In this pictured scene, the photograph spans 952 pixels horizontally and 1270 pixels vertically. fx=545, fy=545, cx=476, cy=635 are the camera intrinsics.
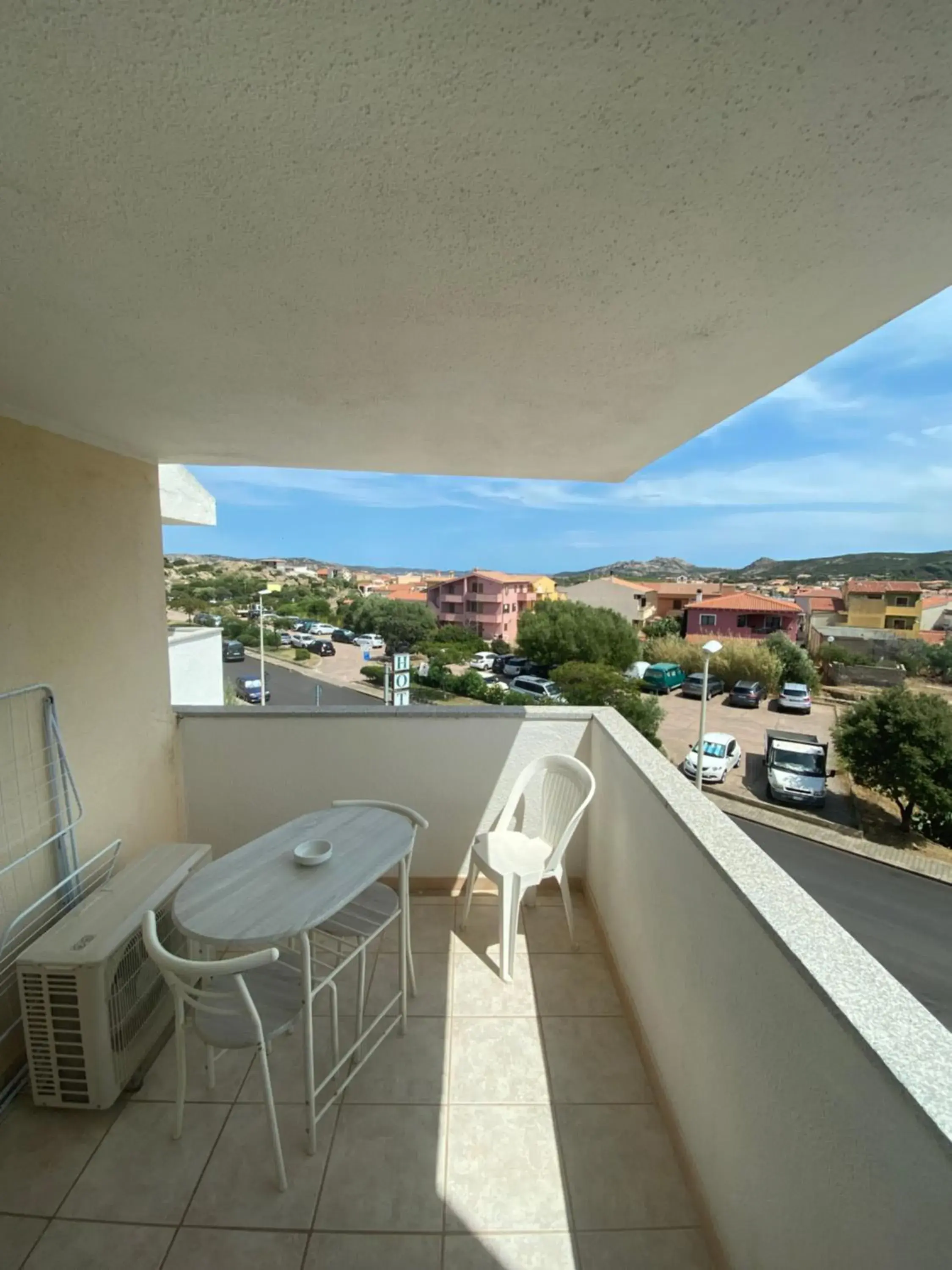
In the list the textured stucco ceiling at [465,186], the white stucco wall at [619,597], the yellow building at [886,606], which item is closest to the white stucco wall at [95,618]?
the textured stucco ceiling at [465,186]

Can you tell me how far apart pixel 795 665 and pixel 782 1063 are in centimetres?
2661

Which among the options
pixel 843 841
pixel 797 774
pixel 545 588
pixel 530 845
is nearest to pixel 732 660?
pixel 797 774

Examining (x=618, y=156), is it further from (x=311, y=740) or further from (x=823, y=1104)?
(x=311, y=740)

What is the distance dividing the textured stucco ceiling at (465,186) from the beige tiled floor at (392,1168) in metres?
2.26

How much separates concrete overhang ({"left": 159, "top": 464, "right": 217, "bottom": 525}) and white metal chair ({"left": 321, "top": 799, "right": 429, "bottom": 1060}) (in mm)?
2465

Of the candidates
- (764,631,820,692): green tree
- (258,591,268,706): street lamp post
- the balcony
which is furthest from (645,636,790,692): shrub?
the balcony

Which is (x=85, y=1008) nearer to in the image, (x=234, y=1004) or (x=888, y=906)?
(x=234, y=1004)

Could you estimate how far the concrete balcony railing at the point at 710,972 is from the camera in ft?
2.64

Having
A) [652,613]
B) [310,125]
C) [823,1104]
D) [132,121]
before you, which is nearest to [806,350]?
[310,125]

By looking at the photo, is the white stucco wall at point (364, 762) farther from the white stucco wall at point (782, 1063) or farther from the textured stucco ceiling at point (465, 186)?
the textured stucco ceiling at point (465, 186)

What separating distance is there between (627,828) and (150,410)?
241cm

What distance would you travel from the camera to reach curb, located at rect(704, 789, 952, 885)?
1164 cm

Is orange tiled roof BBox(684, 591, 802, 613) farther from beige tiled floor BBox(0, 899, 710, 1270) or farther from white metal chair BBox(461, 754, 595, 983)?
beige tiled floor BBox(0, 899, 710, 1270)

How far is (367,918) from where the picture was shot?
200cm
